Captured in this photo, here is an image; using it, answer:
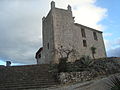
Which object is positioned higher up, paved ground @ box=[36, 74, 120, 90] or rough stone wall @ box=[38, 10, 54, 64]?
rough stone wall @ box=[38, 10, 54, 64]

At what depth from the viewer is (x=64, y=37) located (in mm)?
20391

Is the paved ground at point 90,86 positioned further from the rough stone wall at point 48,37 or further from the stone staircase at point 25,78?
the rough stone wall at point 48,37

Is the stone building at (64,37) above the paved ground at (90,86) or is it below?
above

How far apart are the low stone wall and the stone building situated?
779 cm

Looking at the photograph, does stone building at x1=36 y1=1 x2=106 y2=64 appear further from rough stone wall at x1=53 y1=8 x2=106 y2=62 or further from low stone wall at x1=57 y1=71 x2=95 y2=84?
low stone wall at x1=57 y1=71 x2=95 y2=84

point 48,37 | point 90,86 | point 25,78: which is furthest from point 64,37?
point 90,86

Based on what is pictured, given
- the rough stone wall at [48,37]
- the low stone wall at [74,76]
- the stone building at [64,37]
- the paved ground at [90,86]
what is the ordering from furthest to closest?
the rough stone wall at [48,37], the stone building at [64,37], the low stone wall at [74,76], the paved ground at [90,86]

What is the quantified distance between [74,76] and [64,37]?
1004 cm

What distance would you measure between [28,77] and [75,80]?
3761 mm

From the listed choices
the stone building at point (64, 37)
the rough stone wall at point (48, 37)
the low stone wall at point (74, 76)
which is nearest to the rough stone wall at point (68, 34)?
the stone building at point (64, 37)

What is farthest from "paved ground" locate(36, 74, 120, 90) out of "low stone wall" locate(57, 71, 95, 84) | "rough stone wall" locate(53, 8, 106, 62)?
"rough stone wall" locate(53, 8, 106, 62)

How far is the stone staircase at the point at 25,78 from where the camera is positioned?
948 centimetres

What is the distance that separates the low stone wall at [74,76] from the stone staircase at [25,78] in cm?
66

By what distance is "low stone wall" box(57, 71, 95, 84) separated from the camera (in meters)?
10.6
